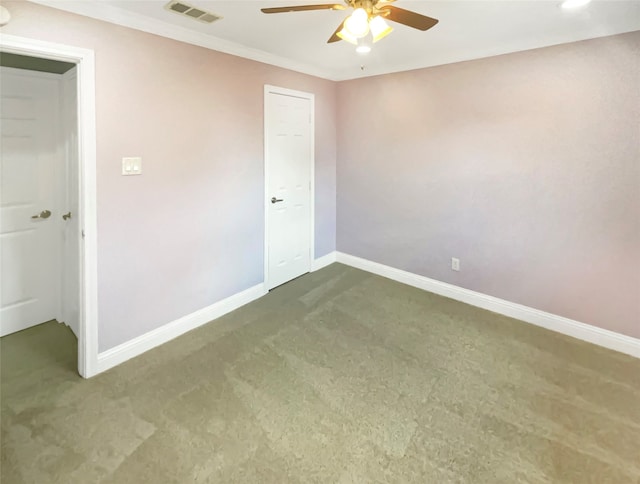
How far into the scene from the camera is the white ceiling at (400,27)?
7.22 ft

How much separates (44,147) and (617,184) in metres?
4.43

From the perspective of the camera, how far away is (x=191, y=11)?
A: 231cm

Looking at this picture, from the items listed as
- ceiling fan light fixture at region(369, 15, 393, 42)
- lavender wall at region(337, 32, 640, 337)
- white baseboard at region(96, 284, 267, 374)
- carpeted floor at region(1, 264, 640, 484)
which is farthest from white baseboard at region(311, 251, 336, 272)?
ceiling fan light fixture at region(369, 15, 393, 42)

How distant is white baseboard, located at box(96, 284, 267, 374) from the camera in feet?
8.23

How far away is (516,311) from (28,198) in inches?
168

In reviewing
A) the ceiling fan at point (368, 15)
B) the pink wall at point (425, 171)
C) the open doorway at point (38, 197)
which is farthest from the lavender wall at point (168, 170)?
the ceiling fan at point (368, 15)

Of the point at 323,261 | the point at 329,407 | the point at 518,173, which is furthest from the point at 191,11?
the point at 323,261

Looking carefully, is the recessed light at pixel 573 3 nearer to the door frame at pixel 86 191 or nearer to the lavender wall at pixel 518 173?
the lavender wall at pixel 518 173

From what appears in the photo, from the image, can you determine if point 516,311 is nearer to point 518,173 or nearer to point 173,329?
point 518,173

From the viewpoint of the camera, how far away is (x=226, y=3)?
220 centimetres

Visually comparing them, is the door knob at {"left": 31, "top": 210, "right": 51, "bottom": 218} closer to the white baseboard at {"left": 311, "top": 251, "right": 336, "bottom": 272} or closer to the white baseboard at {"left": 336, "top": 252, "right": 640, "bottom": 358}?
the white baseboard at {"left": 311, "top": 251, "right": 336, "bottom": 272}

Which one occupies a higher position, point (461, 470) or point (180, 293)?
point (180, 293)

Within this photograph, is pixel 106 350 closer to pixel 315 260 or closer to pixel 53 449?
pixel 53 449

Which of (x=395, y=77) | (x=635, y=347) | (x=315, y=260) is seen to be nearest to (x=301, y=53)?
(x=395, y=77)
